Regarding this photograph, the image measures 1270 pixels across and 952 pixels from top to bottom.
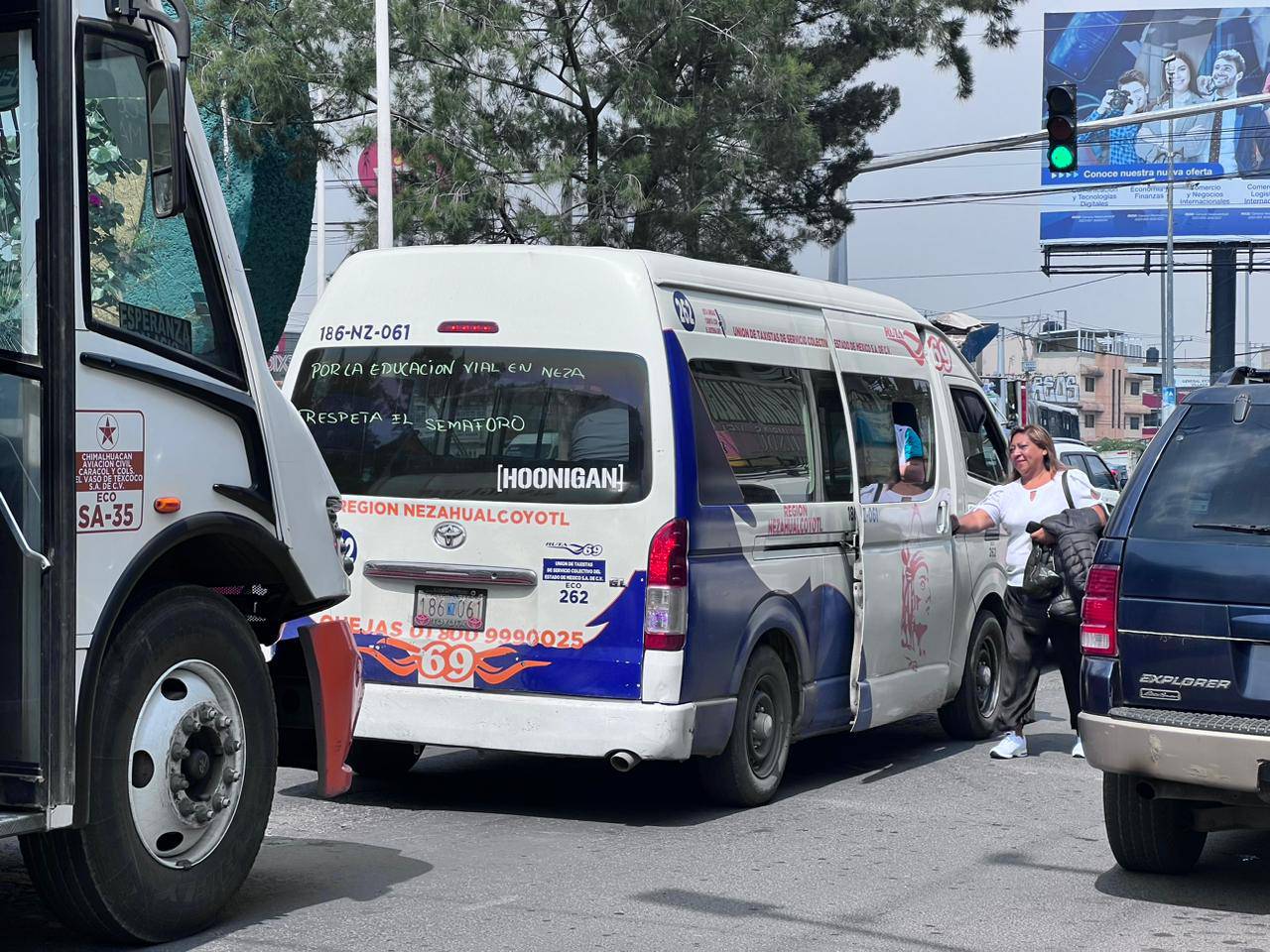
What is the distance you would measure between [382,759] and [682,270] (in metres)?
2.78

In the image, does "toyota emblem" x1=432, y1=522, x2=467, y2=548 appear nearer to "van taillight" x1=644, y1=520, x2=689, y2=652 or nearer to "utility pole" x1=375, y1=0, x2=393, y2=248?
"van taillight" x1=644, y1=520, x2=689, y2=652

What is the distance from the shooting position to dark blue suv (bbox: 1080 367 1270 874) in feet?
19.7

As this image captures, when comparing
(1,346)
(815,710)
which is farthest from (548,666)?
(1,346)

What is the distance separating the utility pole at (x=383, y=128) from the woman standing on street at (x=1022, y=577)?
332 inches

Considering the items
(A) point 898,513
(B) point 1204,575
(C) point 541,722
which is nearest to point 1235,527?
(B) point 1204,575

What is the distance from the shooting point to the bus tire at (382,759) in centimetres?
857

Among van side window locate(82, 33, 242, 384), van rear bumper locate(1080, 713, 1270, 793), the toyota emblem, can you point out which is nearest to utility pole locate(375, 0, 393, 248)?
the toyota emblem

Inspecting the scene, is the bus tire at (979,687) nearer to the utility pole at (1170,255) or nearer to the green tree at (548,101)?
the green tree at (548,101)

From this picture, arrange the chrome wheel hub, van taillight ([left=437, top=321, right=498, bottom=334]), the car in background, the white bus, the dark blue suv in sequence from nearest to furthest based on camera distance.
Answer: the white bus, the chrome wheel hub, the dark blue suv, van taillight ([left=437, top=321, right=498, bottom=334]), the car in background

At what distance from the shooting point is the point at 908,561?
9.59m

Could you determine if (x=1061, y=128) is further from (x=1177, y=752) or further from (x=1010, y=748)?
(x=1177, y=752)

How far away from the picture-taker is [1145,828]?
668 cm

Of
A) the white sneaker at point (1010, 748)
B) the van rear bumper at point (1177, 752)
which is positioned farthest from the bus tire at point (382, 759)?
the van rear bumper at point (1177, 752)

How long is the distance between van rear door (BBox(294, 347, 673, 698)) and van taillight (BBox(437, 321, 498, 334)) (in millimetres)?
38
